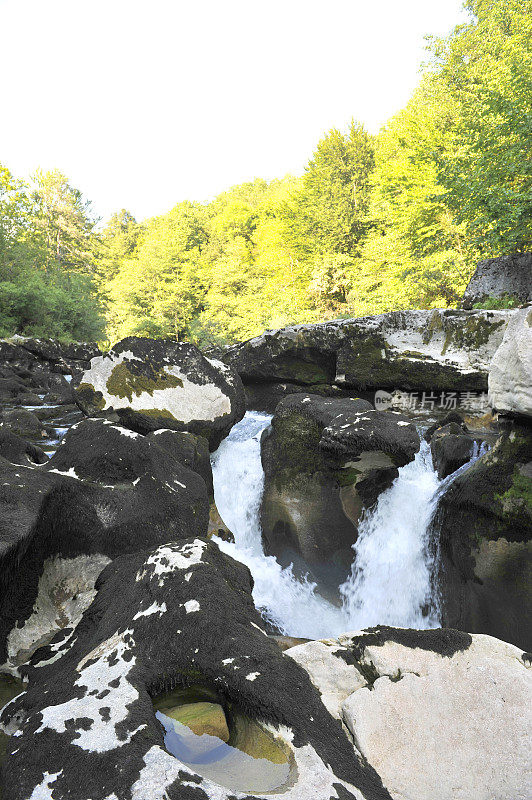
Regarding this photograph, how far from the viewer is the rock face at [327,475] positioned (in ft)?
19.1

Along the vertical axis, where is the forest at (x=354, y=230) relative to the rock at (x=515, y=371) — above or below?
above

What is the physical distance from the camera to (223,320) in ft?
107

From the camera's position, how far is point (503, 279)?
15.5 meters

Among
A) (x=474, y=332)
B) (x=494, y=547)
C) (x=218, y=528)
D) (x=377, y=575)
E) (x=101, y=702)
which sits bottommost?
(x=377, y=575)

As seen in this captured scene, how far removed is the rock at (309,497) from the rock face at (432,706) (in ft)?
11.9

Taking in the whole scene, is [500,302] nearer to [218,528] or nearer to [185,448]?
[218,528]

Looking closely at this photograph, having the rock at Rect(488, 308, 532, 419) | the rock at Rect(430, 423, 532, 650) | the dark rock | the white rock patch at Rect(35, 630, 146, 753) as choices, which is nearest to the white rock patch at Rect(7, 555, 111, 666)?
the white rock patch at Rect(35, 630, 146, 753)

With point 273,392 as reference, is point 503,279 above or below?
above

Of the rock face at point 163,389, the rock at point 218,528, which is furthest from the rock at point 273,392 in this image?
the rock at point 218,528

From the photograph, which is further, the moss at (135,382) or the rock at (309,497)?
the moss at (135,382)

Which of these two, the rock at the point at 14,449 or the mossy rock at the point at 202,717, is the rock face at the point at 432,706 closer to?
the mossy rock at the point at 202,717

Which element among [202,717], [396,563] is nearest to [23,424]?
[396,563]

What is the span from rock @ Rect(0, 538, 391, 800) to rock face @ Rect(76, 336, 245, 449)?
4546mm

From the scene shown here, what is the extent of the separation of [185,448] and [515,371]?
4.03m
